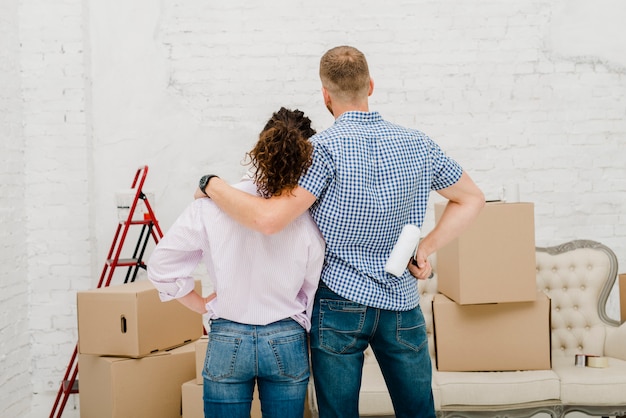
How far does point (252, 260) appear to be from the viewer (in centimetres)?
164

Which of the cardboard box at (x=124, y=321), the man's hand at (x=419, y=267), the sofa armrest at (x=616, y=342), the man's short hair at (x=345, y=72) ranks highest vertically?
the man's short hair at (x=345, y=72)

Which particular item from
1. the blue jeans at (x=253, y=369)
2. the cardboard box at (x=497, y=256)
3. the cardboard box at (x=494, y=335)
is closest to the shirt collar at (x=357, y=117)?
the blue jeans at (x=253, y=369)

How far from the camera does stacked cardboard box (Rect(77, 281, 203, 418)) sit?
2.91 meters

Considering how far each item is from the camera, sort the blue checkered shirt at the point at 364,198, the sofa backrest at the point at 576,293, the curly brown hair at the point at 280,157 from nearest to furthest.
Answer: the curly brown hair at the point at 280,157, the blue checkered shirt at the point at 364,198, the sofa backrest at the point at 576,293

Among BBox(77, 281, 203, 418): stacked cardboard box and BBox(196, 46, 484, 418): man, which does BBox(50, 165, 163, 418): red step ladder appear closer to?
BBox(77, 281, 203, 418): stacked cardboard box

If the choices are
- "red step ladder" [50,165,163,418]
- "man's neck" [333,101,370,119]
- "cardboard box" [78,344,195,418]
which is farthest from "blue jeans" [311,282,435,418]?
"red step ladder" [50,165,163,418]

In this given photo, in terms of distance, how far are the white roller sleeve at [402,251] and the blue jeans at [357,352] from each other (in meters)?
0.11

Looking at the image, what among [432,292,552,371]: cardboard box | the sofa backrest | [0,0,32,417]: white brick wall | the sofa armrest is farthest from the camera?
[0,0,32,417]: white brick wall

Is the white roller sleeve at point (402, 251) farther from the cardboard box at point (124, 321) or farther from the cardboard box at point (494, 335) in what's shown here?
the cardboard box at point (124, 321)

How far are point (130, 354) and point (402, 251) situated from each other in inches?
66.5

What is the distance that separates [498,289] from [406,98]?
1.47 meters

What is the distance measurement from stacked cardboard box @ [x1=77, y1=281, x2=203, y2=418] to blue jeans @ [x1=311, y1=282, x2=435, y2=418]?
4.61 feet

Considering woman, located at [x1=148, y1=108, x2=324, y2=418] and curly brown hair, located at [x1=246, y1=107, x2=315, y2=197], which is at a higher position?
curly brown hair, located at [x1=246, y1=107, x2=315, y2=197]

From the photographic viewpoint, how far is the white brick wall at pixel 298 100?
3.78 meters
